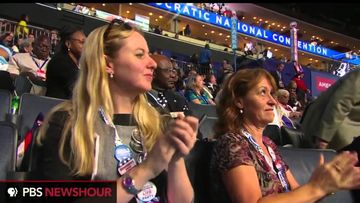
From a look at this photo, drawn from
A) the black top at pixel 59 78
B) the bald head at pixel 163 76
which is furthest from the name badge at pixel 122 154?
the bald head at pixel 163 76

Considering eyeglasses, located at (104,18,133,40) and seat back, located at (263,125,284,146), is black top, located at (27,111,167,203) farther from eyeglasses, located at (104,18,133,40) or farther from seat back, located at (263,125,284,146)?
seat back, located at (263,125,284,146)

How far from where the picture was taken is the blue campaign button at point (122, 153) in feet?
4.10

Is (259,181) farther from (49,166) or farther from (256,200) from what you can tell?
(49,166)

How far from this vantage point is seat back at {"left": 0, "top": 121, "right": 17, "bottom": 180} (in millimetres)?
1302

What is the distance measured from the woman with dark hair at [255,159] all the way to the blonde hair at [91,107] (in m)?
0.35

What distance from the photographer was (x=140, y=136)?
136 centimetres

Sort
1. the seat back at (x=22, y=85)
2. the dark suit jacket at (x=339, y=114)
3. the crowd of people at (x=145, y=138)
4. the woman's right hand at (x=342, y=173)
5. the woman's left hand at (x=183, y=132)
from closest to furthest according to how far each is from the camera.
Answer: the woman's left hand at (x=183, y=132) → the crowd of people at (x=145, y=138) → the woman's right hand at (x=342, y=173) → the dark suit jacket at (x=339, y=114) → the seat back at (x=22, y=85)

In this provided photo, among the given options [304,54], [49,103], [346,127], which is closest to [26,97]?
[49,103]

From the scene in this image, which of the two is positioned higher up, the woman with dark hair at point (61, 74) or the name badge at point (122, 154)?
the woman with dark hair at point (61, 74)

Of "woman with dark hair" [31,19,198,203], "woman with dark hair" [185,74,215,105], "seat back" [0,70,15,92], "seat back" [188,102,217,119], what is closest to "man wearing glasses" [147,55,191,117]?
"seat back" [188,102,217,119]

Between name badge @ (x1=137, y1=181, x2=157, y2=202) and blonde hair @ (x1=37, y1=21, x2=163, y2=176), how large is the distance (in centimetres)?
14

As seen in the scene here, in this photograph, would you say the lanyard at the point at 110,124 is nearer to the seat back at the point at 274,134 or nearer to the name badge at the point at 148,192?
the name badge at the point at 148,192

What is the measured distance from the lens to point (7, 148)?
133 cm

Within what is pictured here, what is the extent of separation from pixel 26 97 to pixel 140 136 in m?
1.00
